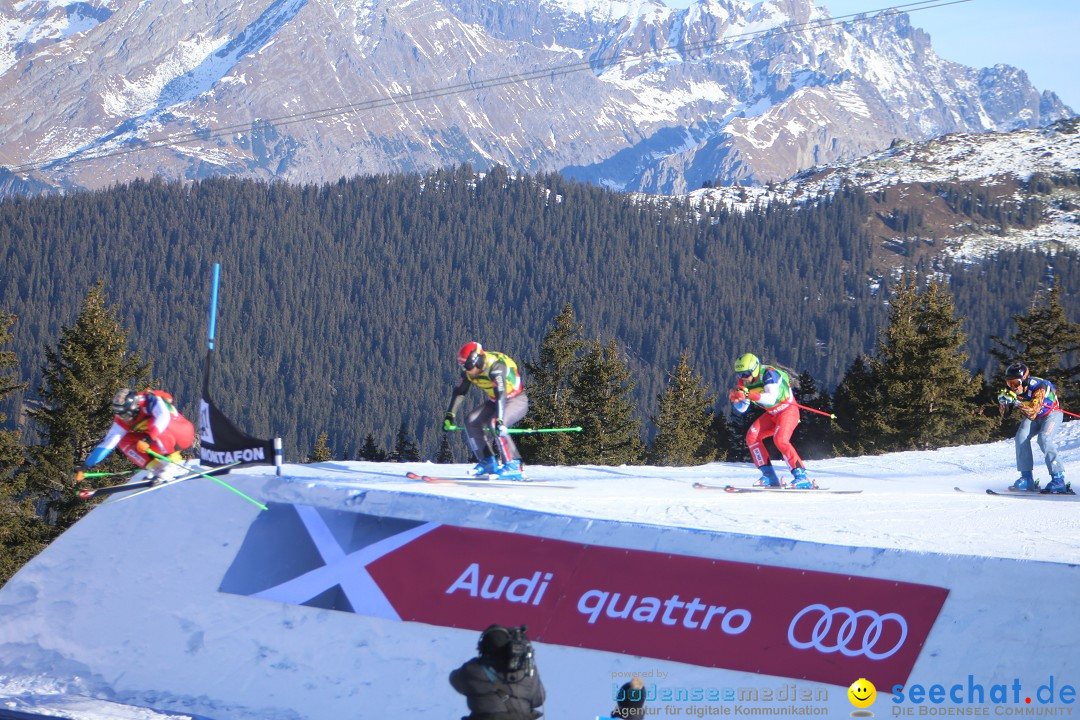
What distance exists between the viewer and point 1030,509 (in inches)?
563

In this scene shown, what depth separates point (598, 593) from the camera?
11633 millimetres

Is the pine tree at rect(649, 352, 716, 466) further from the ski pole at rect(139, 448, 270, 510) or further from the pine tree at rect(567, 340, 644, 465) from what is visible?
the ski pole at rect(139, 448, 270, 510)

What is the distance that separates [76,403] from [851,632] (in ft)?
95.6

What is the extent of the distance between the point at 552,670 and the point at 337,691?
2492 mm

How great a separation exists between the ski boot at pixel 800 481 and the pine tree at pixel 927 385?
27.1 meters

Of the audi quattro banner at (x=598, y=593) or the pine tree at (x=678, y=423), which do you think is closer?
the audi quattro banner at (x=598, y=593)

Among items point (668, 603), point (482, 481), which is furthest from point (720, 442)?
point (668, 603)

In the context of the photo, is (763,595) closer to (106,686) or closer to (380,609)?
(380,609)

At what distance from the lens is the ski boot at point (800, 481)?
15781 mm

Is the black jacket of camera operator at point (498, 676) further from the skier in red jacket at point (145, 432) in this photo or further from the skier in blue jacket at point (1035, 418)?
the skier in blue jacket at point (1035, 418)

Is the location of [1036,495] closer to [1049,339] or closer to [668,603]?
[668,603]

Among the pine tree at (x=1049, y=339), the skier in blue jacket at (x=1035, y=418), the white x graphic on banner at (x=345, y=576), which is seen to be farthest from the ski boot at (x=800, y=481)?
the pine tree at (x=1049, y=339)

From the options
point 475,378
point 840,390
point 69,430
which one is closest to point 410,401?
point 840,390

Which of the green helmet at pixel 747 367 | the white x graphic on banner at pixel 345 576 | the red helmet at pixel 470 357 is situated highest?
the red helmet at pixel 470 357
